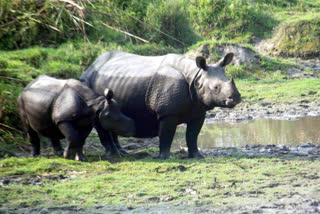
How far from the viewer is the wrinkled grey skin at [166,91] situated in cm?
709

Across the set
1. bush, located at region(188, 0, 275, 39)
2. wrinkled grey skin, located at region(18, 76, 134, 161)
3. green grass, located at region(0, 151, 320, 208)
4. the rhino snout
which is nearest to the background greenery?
bush, located at region(188, 0, 275, 39)

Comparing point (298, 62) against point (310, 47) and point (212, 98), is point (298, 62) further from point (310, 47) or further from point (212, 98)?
point (212, 98)

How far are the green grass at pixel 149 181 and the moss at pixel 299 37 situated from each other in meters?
11.8

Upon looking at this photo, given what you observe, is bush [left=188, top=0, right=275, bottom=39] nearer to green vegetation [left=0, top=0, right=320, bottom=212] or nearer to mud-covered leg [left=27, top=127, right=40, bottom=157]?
green vegetation [left=0, top=0, right=320, bottom=212]

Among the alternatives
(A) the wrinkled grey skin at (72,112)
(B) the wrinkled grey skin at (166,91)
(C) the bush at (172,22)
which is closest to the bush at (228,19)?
(C) the bush at (172,22)

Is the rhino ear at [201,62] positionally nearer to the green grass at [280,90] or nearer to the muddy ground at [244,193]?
the muddy ground at [244,193]

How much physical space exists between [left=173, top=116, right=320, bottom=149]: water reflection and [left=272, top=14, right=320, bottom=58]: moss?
7.65 metres

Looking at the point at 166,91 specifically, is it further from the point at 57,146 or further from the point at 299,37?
the point at 299,37

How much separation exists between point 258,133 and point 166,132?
125 inches

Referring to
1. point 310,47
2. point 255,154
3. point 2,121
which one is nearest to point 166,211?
point 255,154

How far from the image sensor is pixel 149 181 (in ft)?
18.9

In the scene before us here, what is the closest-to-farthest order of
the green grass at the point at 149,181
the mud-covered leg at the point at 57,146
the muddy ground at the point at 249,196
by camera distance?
the muddy ground at the point at 249,196 → the green grass at the point at 149,181 → the mud-covered leg at the point at 57,146

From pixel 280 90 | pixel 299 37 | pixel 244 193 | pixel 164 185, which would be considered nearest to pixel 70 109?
pixel 164 185

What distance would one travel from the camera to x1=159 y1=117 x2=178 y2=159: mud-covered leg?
7234mm
